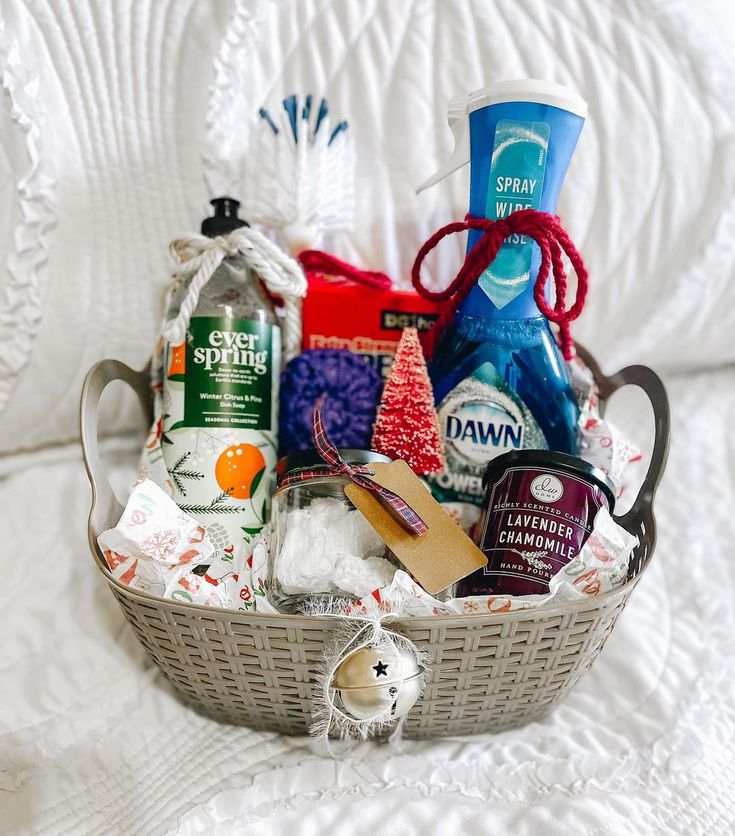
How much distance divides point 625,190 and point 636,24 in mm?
173

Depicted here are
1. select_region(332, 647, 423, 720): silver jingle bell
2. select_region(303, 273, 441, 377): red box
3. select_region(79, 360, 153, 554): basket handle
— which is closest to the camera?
select_region(332, 647, 423, 720): silver jingle bell

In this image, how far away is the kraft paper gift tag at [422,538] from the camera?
542 mm

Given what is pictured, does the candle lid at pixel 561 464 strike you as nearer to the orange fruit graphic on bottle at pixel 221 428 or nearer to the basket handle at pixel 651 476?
the basket handle at pixel 651 476

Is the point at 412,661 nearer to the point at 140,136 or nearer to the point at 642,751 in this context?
the point at 642,751

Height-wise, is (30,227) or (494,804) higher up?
(30,227)

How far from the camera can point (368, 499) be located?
56 centimetres

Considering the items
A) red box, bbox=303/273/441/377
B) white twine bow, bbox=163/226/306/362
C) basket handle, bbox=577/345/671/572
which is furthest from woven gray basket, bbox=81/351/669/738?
red box, bbox=303/273/441/377

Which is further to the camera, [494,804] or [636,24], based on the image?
[636,24]

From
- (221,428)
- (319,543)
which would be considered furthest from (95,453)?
(319,543)

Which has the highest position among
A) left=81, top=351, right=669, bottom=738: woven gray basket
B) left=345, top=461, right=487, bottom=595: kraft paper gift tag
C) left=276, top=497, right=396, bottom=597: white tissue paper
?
left=345, top=461, right=487, bottom=595: kraft paper gift tag

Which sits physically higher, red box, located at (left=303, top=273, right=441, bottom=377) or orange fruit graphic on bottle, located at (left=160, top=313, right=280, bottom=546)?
red box, located at (left=303, top=273, right=441, bottom=377)

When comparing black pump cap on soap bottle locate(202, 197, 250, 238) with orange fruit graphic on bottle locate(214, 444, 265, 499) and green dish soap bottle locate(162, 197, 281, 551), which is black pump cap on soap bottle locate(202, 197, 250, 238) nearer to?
green dish soap bottle locate(162, 197, 281, 551)

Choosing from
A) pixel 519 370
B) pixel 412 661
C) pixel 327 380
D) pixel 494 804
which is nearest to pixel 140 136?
pixel 327 380

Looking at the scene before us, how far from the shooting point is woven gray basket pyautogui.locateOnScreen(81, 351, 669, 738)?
517mm
